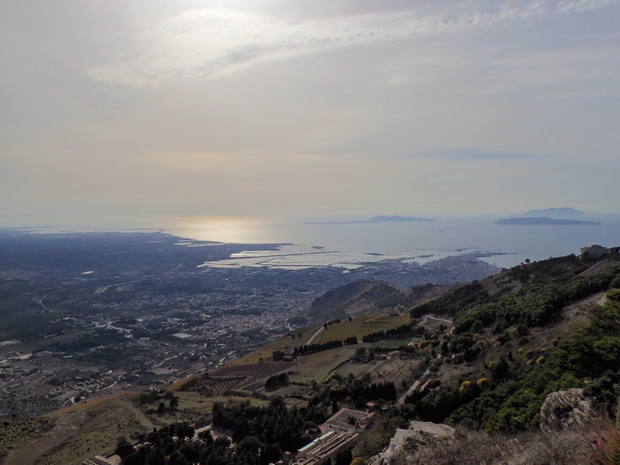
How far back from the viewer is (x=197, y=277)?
112875mm

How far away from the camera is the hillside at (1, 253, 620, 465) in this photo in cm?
1103

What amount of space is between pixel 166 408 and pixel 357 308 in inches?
1907

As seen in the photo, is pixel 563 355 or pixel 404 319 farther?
pixel 404 319

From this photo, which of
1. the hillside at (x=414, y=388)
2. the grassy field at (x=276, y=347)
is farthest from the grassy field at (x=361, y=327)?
the grassy field at (x=276, y=347)

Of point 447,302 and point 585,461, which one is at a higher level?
point 585,461

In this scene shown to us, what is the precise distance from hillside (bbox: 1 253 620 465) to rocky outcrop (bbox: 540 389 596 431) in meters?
0.16

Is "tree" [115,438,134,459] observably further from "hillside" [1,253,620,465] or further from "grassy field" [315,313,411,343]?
"grassy field" [315,313,411,343]

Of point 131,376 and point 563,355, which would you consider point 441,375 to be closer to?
point 563,355

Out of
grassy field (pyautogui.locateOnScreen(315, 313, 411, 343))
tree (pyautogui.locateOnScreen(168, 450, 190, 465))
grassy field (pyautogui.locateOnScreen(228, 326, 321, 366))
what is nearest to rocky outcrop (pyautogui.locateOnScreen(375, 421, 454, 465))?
tree (pyautogui.locateOnScreen(168, 450, 190, 465))

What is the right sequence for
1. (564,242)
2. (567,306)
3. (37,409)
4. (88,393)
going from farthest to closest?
1. (564,242)
2. (88,393)
3. (37,409)
4. (567,306)

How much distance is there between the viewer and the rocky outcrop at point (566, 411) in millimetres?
7531

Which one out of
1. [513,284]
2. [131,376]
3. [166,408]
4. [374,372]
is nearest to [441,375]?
[374,372]

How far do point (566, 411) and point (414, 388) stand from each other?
13.7 metres

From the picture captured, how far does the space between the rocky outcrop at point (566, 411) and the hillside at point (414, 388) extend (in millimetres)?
165
